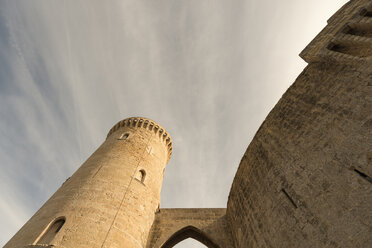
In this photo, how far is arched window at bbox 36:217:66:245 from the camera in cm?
704

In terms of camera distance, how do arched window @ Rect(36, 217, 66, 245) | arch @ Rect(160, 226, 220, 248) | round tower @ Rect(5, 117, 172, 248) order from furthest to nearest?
arch @ Rect(160, 226, 220, 248) < round tower @ Rect(5, 117, 172, 248) < arched window @ Rect(36, 217, 66, 245)

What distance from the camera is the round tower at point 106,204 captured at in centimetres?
725

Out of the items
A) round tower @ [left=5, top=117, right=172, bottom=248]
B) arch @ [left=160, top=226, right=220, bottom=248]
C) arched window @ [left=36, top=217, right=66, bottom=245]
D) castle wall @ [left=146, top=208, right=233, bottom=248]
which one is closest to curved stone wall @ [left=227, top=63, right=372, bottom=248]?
castle wall @ [left=146, top=208, right=233, bottom=248]

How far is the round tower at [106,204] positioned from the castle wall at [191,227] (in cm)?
51

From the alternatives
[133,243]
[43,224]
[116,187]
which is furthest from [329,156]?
[43,224]

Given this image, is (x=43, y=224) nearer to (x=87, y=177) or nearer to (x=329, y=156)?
(x=87, y=177)

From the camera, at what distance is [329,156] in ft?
16.9

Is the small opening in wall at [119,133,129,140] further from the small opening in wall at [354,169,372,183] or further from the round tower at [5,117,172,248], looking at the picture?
the small opening in wall at [354,169,372,183]

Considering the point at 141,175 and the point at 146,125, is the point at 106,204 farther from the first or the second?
the point at 146,125

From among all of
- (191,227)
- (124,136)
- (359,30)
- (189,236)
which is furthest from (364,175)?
(124,136)

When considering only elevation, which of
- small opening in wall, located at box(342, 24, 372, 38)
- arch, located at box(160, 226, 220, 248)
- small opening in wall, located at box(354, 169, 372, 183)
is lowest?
small opening in wall, located at box(354, 169, 372, 183)

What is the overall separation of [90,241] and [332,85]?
7880mm

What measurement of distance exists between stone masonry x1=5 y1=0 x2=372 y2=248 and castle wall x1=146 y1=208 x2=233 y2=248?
44mm

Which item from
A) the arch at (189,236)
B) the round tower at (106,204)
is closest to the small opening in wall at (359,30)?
the arch at (189,236)
